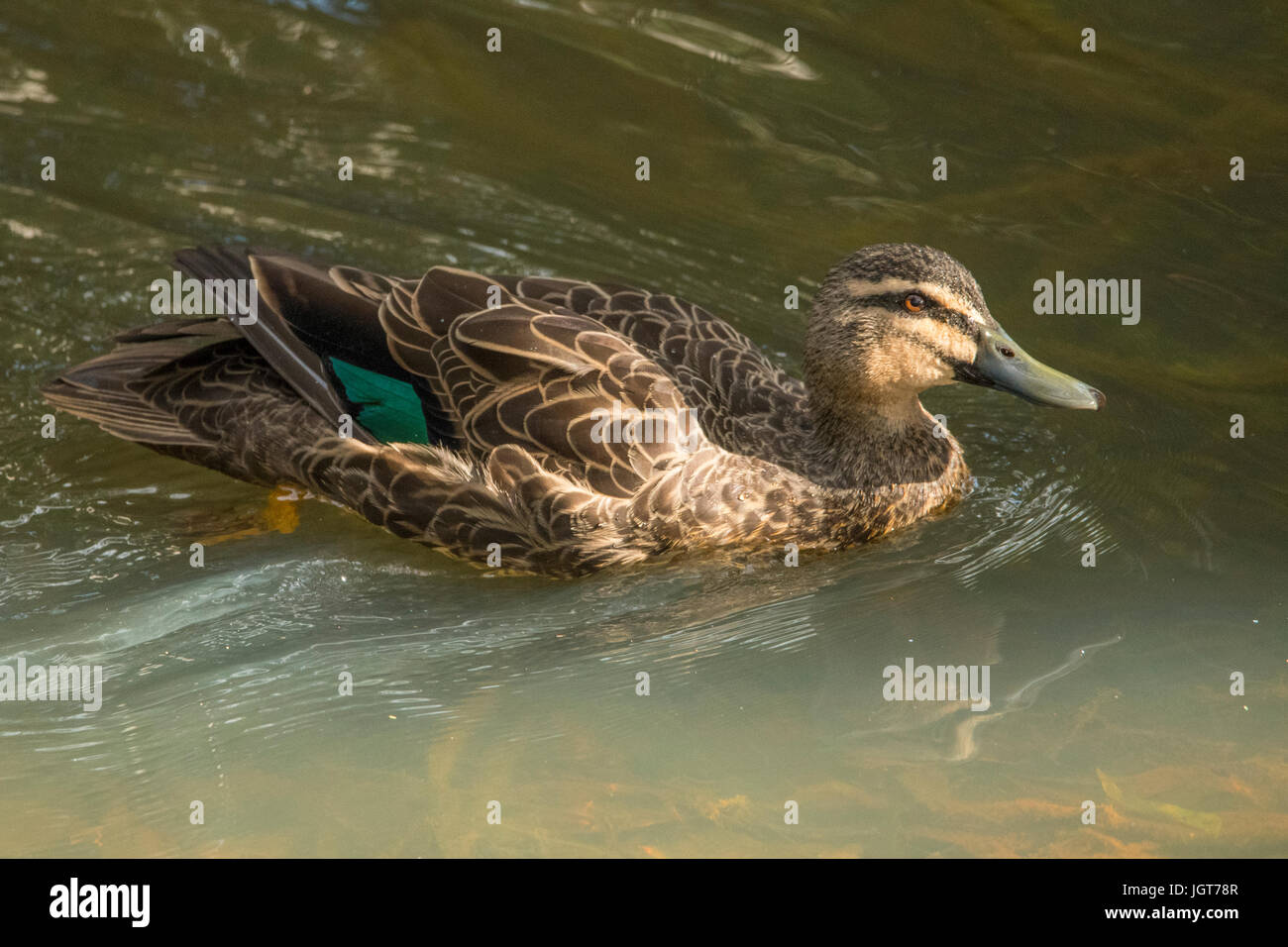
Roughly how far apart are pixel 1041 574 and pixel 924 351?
108 centimetres

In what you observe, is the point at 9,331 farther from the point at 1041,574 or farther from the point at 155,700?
the point at 1041,574

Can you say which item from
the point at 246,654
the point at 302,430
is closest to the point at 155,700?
the point at 246,654

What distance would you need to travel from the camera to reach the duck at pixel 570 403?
235 inches

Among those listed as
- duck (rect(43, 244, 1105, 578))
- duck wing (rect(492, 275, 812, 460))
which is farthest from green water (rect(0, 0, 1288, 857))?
duck wing (rect(492, 275, 812, 460))

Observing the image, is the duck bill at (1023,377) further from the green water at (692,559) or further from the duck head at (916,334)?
the green water at (692,559)

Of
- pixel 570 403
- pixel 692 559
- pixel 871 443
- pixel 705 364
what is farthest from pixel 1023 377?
pixel 570 403

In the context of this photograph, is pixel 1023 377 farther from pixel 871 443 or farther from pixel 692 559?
pixel 692 559

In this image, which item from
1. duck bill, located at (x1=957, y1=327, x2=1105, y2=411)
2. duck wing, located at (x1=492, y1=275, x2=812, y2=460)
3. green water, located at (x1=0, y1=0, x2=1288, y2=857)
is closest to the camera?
green water, located at (x1=0, y1=0, x2=1288, y2=857)

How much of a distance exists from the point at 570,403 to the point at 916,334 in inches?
58.0

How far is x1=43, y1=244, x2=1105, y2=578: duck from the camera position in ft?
19.5

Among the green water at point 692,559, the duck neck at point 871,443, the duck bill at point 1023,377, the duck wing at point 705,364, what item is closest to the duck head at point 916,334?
the duck bill at point 1023,377

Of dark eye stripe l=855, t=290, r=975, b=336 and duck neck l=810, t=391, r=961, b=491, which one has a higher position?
dark eye stripe l=855, t=290, r=975, b=336

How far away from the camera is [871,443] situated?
633cm

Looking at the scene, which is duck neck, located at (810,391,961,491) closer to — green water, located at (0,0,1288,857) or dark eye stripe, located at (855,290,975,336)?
green water, located at (0,0,1288,857)
